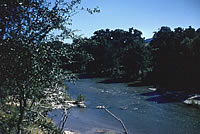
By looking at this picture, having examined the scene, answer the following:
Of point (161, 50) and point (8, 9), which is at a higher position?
point (161, 50)

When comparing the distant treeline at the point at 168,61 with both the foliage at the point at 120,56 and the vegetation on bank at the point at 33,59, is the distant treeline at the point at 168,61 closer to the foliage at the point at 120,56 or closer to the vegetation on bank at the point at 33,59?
the foliage at the point at 120,56

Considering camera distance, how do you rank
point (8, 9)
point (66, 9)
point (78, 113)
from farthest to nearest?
point (78, 113) < point (66, 9) < point (8, 9)

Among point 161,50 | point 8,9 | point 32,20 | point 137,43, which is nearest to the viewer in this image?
point 8,9

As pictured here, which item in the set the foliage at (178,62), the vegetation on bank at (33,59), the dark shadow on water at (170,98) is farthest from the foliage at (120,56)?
the vegetation on bank at (33,59)

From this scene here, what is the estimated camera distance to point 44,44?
3.49 meters

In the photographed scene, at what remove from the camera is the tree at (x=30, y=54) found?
311 cm

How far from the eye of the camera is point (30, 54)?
3.18 m

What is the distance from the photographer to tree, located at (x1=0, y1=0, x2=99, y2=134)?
3.11 meters

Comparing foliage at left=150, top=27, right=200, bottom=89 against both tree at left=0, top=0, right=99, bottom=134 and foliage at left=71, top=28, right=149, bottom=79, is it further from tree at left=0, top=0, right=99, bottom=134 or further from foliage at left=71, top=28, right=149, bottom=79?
tree at left=0, top=0, right=99, bottom=134

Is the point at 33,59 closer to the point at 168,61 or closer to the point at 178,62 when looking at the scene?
the point at 178,62

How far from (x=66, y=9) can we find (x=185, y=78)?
121 ft

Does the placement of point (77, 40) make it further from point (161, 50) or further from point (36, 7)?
point (161, 50)

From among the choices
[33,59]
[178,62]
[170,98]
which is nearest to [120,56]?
[178,62]

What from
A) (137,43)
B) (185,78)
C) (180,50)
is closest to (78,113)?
(185,78)
